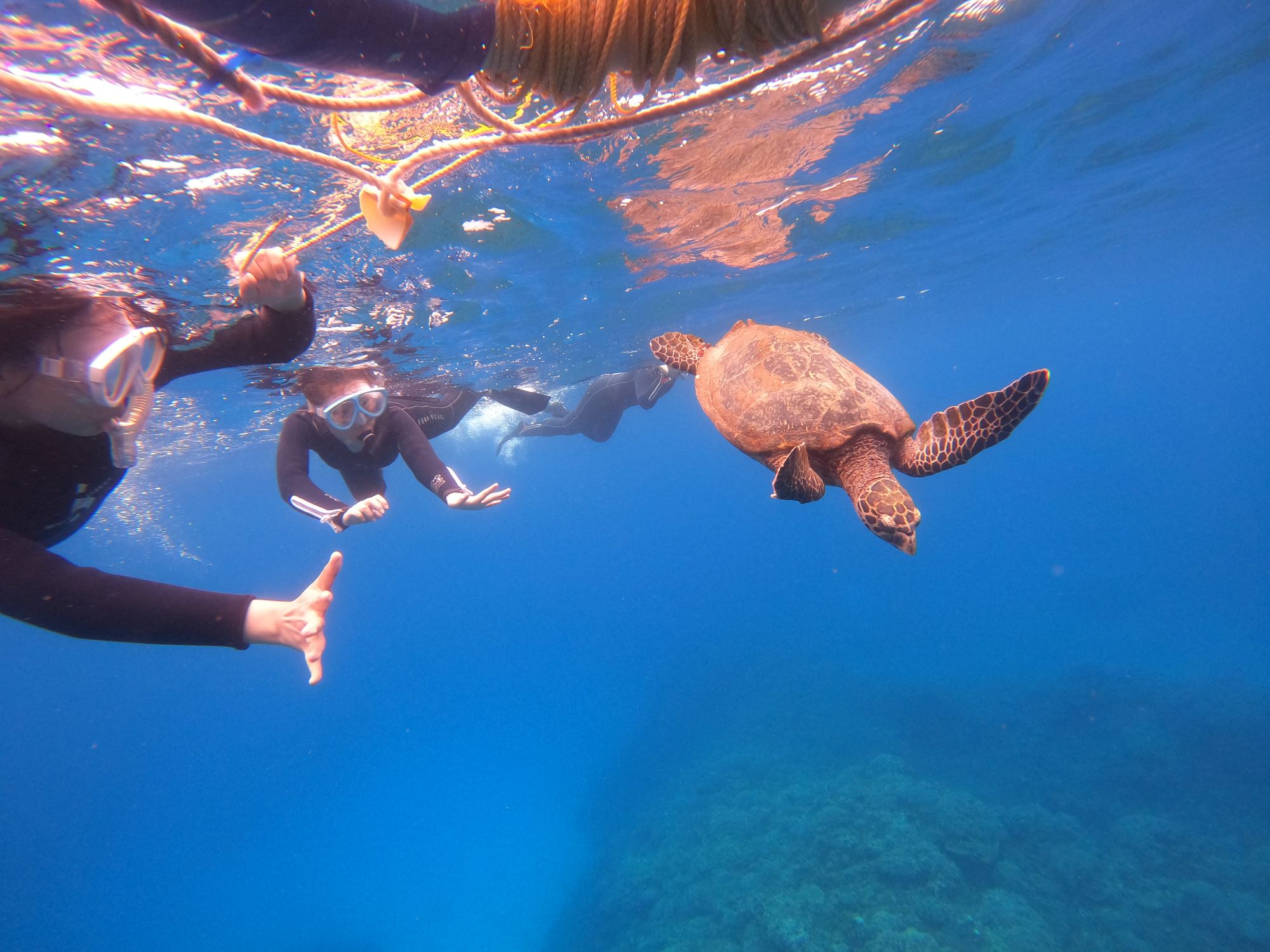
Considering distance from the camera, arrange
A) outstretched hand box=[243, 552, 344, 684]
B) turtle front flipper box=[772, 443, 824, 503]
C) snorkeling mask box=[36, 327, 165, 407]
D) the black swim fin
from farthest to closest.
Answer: the black swim fin, turtle front flipper box=[772, 443, 824, 503], snorkeling mask box=[36, 327, 165, 407], outstretched hand box=[243, 552, 344, 684]

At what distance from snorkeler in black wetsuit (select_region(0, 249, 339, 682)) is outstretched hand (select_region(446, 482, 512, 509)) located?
1.74 metres

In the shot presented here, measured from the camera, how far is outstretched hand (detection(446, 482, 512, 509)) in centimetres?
468

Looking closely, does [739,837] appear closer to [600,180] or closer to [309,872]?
[600,180]

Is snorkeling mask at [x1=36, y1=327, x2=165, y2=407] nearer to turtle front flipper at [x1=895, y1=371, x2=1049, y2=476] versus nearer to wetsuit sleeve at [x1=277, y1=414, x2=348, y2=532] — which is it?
wetsuit sleeve at [x1=277, y1=414, x2=348, y2=532]

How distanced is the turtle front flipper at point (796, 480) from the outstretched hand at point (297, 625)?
9.27ft

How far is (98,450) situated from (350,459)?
14.7 ft

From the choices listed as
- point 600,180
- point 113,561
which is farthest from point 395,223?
point 113,561

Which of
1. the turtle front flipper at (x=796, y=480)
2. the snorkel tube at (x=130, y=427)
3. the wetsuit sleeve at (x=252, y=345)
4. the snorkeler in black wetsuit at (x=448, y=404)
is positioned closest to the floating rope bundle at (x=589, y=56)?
the wetsuit sleeve at (x=252, y=345)

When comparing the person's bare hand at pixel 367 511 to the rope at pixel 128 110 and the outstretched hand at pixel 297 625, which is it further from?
the rope at pixel 128 110

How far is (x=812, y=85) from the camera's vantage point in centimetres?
751

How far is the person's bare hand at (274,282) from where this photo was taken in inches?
116

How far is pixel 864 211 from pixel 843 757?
600 inches

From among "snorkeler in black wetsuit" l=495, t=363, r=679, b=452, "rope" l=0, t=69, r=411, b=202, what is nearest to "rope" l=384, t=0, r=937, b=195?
"rope" l=0, t=69, r=411, b=202

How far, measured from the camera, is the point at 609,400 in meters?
16.8
